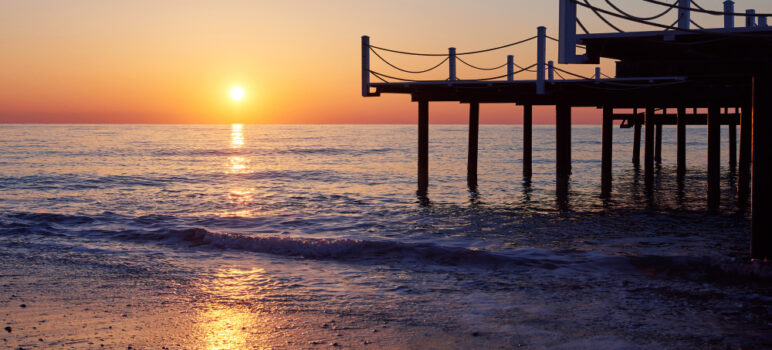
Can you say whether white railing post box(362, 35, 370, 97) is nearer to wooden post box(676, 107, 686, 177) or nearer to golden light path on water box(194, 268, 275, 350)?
golden light path on water box(194, 268, 275, 350)

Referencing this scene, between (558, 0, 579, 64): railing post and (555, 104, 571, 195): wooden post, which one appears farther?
(555, 104, 571, 195): wooden post

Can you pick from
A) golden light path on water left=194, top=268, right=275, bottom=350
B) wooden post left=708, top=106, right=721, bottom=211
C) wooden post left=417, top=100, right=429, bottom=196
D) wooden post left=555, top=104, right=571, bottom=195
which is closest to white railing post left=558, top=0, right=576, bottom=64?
golden light path on water left=194, top=268, right=275, bottom=350

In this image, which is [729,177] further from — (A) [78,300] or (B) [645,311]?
(A) [78,300]

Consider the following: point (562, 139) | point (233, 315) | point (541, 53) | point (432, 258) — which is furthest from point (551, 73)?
point (233, 315)

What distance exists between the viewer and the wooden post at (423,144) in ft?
67.2

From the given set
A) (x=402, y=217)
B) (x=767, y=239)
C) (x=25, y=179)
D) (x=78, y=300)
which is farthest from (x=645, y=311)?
(x=25, y=179)

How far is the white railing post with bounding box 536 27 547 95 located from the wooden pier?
23mm

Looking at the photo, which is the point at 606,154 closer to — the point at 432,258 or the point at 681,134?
the point at 681,134

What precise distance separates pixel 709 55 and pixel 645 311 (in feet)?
10.2

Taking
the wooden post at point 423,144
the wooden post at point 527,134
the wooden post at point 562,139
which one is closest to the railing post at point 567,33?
the wooden post at point 562,139

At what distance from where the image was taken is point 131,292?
819 centimetres

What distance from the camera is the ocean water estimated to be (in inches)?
275

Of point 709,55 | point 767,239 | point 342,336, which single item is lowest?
point 342,336

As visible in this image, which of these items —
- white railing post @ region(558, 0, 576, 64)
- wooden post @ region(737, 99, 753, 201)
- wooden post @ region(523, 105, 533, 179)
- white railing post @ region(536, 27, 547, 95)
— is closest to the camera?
white railing post @ region(558, 0, 576, 64)
